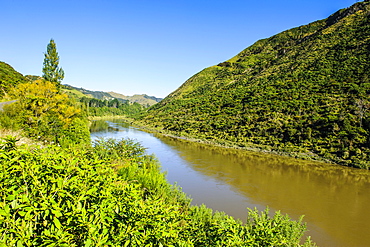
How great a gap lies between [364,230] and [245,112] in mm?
A: 30989

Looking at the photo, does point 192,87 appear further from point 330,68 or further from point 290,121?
point 290,121

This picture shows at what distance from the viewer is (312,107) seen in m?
31.2

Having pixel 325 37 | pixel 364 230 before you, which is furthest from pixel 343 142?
pixel 325 37

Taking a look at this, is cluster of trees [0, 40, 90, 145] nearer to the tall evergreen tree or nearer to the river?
the river

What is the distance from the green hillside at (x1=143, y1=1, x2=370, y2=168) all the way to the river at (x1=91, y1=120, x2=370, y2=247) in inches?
179

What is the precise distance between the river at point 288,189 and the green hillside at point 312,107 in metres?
4.55

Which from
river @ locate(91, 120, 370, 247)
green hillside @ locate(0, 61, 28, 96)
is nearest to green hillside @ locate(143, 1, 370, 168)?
river @ locate(91, 120, 370, 247)

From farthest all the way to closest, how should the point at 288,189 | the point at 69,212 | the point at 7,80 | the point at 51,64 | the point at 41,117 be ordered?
the point at 7,80 < the point at 51,64 < the point at 41,117 < the point at 288,189 < the point at 69,212

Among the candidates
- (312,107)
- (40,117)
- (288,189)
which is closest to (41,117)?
(40,117)

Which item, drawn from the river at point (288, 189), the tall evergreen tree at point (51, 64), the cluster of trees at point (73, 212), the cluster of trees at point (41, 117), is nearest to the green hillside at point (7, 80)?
the tall evergreen tree at point (51, 64)

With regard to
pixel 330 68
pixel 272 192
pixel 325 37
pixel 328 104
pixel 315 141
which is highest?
pixel 325 37

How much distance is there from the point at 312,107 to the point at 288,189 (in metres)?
20.7

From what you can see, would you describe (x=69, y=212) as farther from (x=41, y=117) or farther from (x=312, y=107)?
(x=312, y=107)

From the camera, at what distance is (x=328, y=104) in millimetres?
30469
